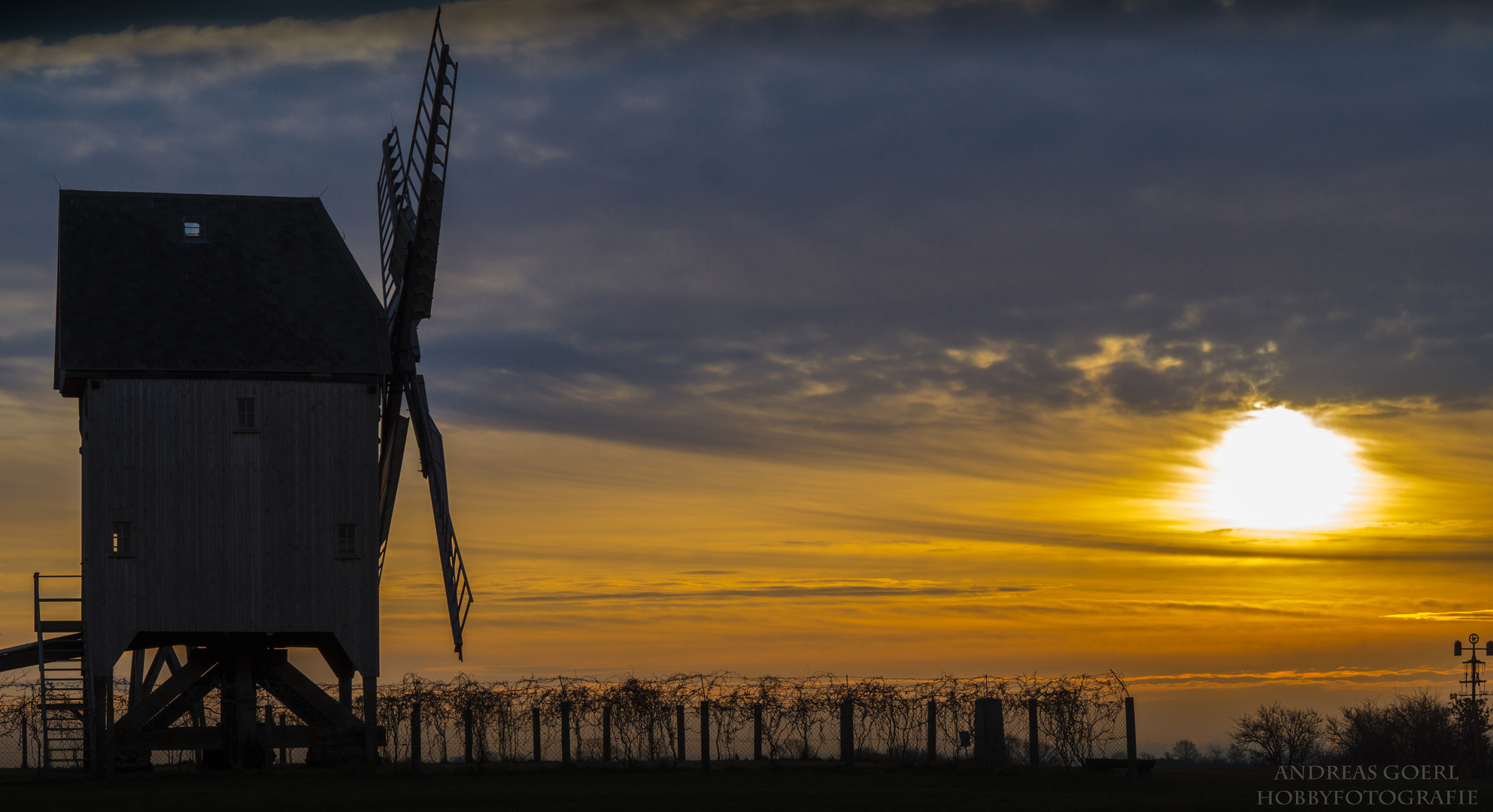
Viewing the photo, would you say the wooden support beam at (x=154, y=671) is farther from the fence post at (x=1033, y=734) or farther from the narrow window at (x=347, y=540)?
the fence post at (x=1033, y=734)

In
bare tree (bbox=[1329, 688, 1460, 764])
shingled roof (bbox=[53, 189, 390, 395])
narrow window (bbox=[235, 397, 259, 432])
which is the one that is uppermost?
shingled roof (bbox=[53, 189, 390, 395])

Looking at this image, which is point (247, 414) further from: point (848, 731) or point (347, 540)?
point (848, 731)

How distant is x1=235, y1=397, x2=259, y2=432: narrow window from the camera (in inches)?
1342

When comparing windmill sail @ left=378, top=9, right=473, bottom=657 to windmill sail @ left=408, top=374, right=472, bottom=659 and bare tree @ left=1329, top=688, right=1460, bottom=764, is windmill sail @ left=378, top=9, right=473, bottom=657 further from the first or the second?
bare tree @ left=1329, top=688, right=1460, bottom=764

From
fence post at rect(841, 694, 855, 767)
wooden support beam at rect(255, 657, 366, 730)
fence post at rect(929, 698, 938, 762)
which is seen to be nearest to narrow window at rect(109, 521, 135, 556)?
wooden support beam at rect(255, 657, 366, 730)

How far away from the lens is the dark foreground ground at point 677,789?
991 inches

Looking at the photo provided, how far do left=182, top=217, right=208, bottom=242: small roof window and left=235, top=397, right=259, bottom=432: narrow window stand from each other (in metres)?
5.33

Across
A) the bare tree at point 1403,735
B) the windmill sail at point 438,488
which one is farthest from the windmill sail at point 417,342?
the bare tree at point 1403,735

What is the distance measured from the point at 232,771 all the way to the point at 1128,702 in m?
19.8

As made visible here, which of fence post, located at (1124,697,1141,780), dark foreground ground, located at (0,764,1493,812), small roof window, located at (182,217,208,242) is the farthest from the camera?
small roof window, located at (182,217,208,242)

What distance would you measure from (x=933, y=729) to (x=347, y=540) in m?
14.5

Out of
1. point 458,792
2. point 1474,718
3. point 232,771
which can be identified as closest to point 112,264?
point 232,771

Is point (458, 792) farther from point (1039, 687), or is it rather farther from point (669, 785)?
point (1039, 687)

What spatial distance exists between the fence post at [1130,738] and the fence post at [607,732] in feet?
36.8
